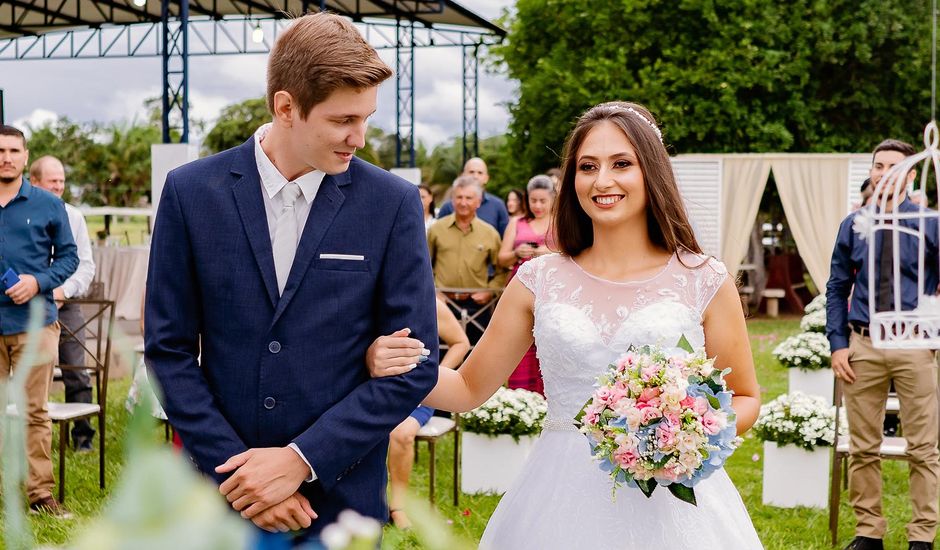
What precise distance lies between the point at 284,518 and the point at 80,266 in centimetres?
559

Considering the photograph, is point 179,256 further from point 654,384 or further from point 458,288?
point 458,288

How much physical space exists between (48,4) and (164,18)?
820 cm

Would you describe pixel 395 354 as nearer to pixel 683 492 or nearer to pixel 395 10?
pixel 683 492

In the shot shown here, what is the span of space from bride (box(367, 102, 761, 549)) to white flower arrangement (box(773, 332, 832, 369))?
22.3 feet

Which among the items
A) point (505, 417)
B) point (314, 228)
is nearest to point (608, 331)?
point (314, 228)

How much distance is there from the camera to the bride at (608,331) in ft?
9.05

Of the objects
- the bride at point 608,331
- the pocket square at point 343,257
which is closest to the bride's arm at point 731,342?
the bride at point 608,331

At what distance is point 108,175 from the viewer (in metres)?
35.9

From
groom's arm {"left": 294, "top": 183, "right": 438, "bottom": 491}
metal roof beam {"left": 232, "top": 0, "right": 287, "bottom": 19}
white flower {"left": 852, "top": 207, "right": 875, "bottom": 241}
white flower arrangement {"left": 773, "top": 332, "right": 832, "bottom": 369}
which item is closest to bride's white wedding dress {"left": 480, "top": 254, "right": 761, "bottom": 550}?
groom's arm {"left": 294, "top": 183, "right": 438, "bottom": 491}

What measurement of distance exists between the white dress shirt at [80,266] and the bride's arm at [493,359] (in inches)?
179

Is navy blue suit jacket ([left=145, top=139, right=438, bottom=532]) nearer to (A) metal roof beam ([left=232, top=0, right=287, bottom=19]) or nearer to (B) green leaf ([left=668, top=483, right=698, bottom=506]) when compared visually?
→ (B) green leaf ([left=668, top=483, right=698, bottom=506])

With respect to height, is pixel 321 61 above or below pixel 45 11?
below

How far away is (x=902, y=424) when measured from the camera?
222 inches

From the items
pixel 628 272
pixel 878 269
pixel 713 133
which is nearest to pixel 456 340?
pixel 878 269
